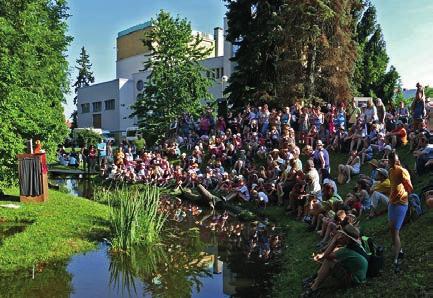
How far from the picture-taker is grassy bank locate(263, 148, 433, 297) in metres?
5.95

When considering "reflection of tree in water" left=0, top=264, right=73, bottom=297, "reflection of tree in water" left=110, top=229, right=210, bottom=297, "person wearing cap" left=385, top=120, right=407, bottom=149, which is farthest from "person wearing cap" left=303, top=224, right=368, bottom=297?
"person wearing cap" left=385, top=120, right=407, bottom=149

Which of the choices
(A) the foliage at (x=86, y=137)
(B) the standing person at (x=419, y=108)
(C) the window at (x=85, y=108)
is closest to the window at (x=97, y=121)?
(C) the window at (x=85, y=108)

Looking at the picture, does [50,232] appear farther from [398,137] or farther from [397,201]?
[398,137]

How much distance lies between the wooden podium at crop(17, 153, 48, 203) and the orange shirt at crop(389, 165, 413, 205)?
34.7ft

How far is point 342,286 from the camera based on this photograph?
6.50 m

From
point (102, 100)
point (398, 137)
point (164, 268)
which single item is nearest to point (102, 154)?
point (398, 137)

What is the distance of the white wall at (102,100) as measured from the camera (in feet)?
192

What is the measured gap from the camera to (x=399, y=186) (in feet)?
23.5

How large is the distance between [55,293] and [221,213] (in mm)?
7559

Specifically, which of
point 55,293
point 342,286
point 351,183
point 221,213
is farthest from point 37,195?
point 342,286

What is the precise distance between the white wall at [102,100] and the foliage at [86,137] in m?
9.97

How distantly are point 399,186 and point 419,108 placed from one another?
297 inches

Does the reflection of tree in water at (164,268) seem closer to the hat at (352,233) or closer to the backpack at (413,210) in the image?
the hat at (352,233)

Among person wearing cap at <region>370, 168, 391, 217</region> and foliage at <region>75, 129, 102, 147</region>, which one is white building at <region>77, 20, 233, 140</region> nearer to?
foliage at <region>75, 129, 102, 147</region>
